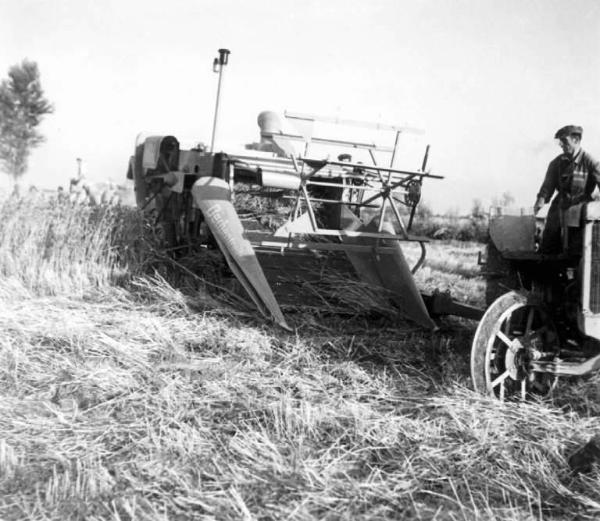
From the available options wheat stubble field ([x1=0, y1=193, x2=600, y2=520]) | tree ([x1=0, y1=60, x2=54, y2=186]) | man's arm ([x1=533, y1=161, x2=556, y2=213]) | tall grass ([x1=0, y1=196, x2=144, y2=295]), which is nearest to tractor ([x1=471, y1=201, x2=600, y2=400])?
wheat stubble field ([x1=0, y1=193, x2=600, y2=520])

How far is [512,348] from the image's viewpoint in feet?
12.4

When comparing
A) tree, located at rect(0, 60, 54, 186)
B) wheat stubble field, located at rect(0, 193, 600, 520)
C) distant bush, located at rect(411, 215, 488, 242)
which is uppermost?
tree, located at rect(0, 60, 54, 186)

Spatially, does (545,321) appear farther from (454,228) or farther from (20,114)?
(20,114)

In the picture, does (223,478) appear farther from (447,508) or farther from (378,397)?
(378,397)

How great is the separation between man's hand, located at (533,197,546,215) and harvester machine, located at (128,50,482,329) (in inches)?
36.0

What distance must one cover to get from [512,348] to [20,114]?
4571 centimetres

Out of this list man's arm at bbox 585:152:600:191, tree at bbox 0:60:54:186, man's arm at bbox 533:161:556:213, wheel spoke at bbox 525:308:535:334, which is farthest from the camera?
tree at bbox 0:60:54:186

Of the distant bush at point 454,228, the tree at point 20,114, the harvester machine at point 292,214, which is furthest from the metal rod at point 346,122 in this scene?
the tree at point 20,114

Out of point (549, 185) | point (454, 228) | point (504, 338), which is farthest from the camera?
point (454, 228)

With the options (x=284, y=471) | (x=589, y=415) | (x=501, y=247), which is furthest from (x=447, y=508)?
(x=501, y=247)

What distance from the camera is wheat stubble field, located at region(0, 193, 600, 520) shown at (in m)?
2.62

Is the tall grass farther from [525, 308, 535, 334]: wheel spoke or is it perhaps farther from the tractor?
[525, 308, 535, 334]: wheel spoke

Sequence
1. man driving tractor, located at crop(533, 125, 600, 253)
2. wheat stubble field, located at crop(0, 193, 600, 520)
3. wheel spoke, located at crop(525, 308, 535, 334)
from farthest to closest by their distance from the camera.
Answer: man driving tractor, located at crop(533, 125, 600, 253), wheel spoke, located at crop(525, 308, 535, 334), wheat stubble field, located at crop(0, 193, 600, 520)

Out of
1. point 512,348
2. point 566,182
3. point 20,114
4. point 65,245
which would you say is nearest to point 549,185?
point 566,182
